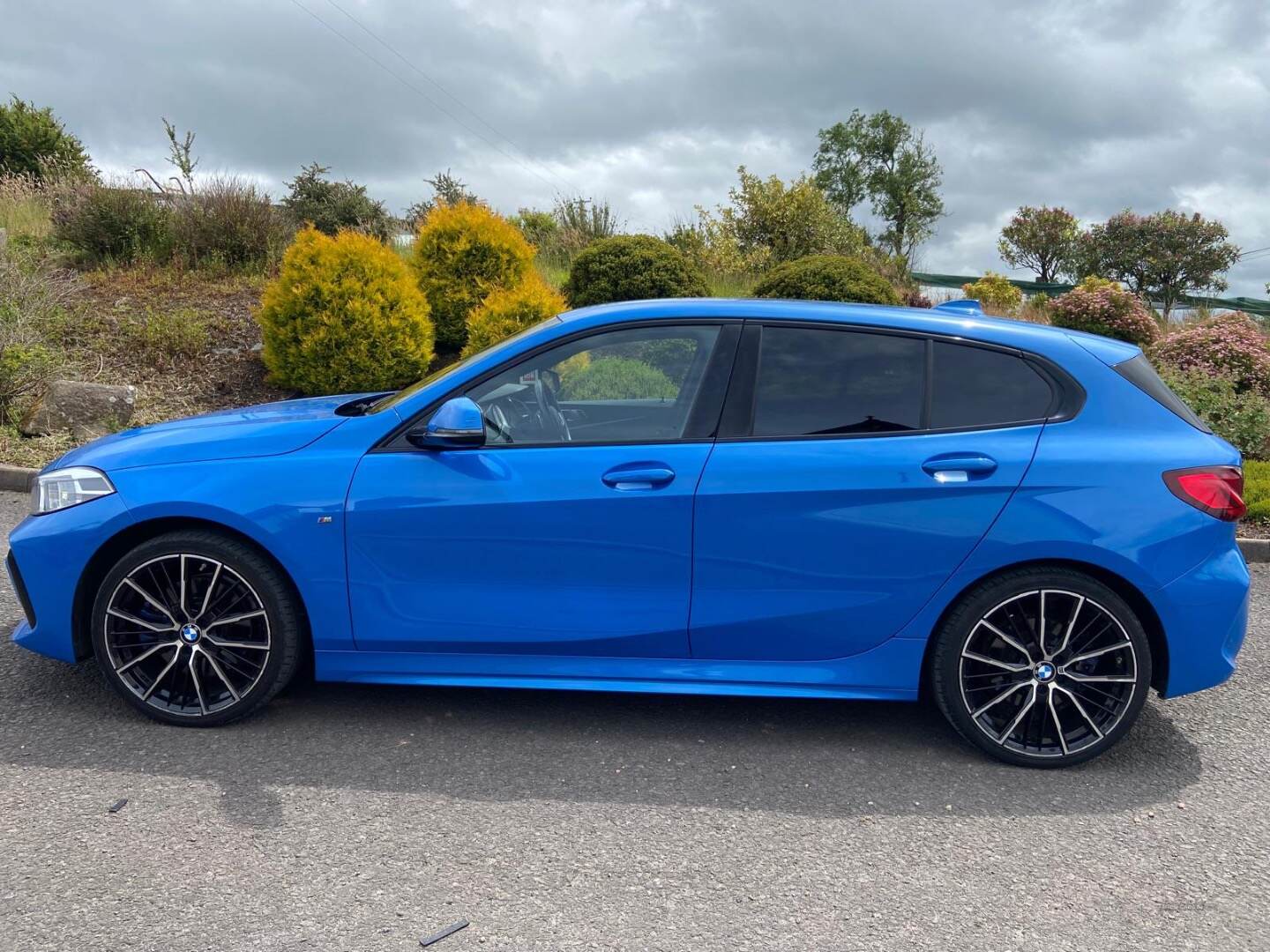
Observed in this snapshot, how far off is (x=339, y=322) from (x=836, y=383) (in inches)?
302

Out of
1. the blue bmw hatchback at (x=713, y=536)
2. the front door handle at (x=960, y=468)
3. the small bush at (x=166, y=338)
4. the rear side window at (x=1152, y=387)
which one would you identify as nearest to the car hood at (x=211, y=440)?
the blue bmw hatchback at (x=713, y=536)

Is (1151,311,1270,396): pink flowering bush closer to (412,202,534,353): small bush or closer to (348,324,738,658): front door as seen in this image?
(412,202,534,353): small bush

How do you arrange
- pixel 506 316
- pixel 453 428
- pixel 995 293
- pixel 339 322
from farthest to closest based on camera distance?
pixel 995 293 < pixel 506 316 < pixel 339 322 < pixel 453 428

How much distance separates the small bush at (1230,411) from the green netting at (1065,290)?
11.1 metres

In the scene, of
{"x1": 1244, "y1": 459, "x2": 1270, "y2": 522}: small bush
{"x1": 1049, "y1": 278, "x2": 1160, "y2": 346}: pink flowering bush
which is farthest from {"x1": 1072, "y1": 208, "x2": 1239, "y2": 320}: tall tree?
{"x1": 1244, "y1": 459, "x2": 1270, "y2": 522}: small bush

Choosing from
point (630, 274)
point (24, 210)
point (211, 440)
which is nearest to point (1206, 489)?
point (211, 440)

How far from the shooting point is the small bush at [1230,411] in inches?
382

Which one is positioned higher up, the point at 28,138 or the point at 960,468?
the point at 28,138

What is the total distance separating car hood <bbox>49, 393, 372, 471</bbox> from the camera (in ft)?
12.3

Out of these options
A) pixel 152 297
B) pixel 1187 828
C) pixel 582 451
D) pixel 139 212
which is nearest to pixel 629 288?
pixel 152 297

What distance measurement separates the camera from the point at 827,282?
11.8m

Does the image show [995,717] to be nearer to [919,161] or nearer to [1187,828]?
[1187,828]

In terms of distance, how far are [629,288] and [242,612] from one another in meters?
9.05

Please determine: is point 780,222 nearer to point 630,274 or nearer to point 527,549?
point 630,274
